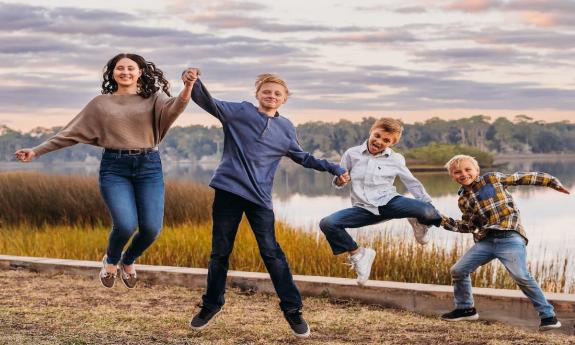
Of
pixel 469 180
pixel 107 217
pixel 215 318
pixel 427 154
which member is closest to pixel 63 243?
pixel 107 217

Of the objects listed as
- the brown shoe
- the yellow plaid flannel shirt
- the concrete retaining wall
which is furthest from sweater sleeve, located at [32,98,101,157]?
the yellow plaid flannel shirt

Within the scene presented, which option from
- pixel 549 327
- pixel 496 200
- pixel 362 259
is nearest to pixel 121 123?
pixel 362 259

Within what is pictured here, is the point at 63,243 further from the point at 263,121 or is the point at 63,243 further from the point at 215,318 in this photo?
the point at 263,121

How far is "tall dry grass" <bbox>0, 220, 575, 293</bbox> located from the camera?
851 centimetres

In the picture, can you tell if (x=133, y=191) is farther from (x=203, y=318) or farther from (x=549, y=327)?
(x=549, y=327)

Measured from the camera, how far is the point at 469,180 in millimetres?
6043

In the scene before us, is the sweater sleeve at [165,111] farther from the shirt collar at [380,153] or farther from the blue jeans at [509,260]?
the blue jeans at [509,260]

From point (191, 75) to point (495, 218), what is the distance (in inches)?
90.4

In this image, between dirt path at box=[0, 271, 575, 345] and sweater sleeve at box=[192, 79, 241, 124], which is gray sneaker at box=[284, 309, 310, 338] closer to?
dirt path at box=[0, 271, 575, 345]

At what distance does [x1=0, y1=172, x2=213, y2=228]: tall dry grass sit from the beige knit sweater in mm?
6855

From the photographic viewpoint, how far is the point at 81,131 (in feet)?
19.5

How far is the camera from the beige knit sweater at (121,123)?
5.84 metres

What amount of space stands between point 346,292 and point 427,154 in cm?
5276

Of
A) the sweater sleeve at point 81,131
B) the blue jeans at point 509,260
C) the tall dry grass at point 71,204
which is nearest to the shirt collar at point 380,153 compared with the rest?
the blue jeans at point 509,260
